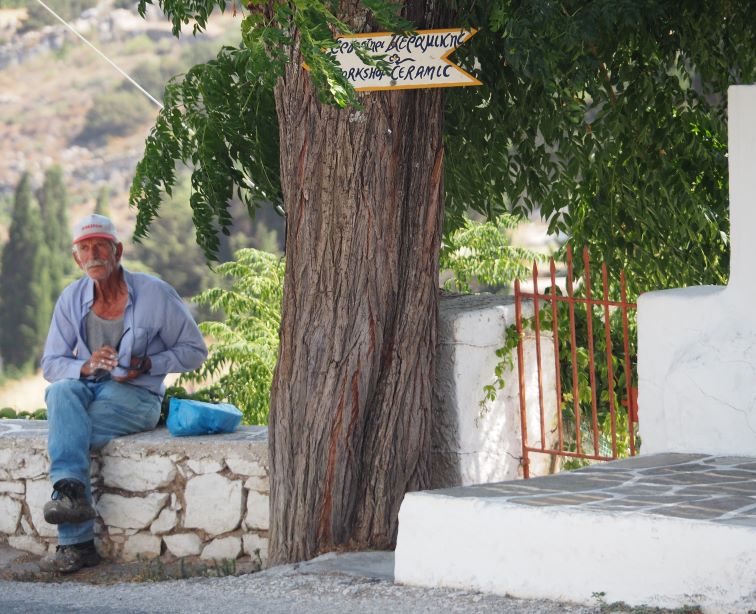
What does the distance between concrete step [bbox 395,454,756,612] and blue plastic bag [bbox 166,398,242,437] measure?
6.71 feet

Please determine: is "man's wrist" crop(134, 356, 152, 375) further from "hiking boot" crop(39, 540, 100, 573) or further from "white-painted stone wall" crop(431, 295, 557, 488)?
"white-painted stone wall" crop(431, 295, 557, 488)

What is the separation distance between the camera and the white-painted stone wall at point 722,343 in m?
5.52

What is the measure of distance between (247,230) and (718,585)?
111 feet

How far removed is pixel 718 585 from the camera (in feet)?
12.3

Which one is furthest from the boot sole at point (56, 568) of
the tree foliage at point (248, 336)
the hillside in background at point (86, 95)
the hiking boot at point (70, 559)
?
the hillside in background at point (86, 95)

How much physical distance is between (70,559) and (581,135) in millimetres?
3525

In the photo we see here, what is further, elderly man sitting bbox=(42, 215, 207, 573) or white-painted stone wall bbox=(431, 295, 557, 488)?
elderly man sitting bbox=(42, 215, 207, 573)

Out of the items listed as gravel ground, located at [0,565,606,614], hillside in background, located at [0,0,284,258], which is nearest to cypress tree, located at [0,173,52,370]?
hillside in background, located at [0,0,284,258]

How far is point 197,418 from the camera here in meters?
6.34

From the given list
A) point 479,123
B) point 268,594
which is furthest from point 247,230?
point 268,594

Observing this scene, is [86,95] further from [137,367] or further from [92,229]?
[137,367]

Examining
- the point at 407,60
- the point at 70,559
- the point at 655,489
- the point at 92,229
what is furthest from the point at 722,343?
the point at 70,559

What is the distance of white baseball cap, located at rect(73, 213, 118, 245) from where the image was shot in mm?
6246

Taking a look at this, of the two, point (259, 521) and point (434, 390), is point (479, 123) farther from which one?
point (259, 521)
